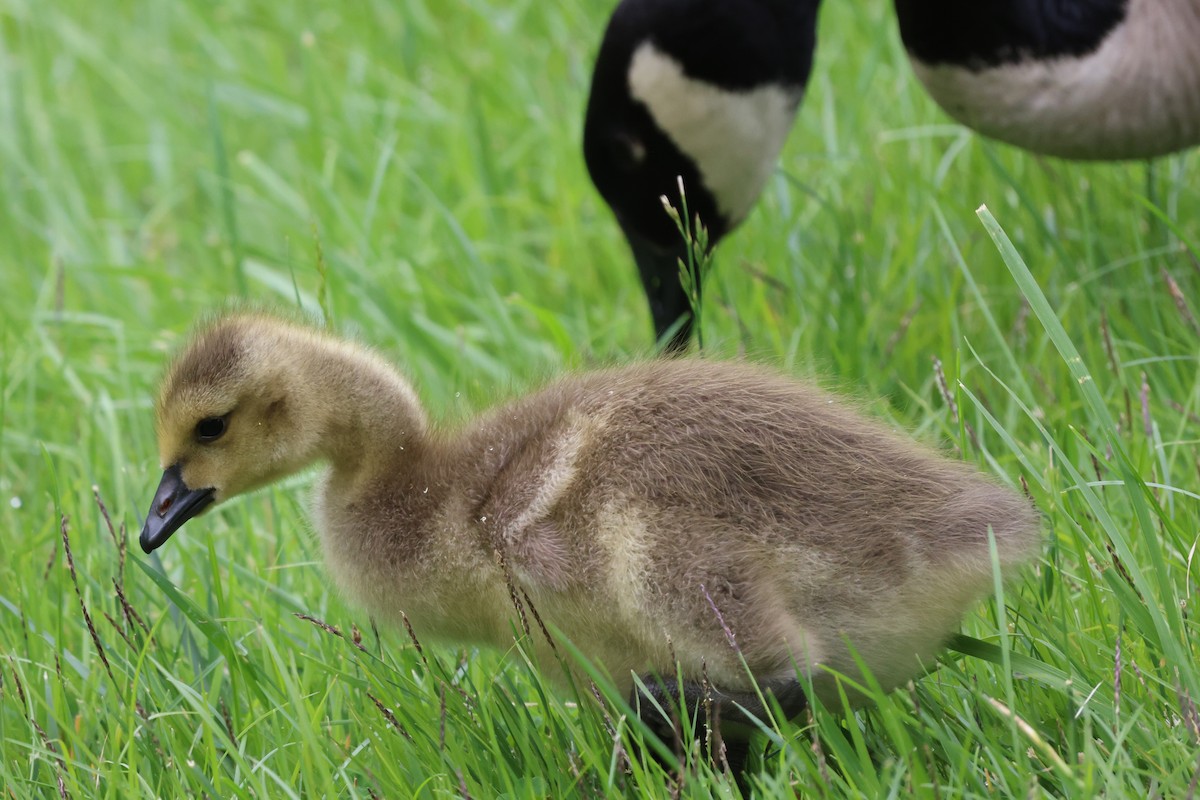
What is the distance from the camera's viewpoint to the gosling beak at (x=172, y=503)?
6.49ft

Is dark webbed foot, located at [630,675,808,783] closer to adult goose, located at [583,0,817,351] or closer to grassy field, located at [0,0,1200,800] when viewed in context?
grassy field, located at [0,0,1200,800]

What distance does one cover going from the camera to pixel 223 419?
77.9 inches

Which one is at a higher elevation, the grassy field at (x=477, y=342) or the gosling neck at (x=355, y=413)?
the gosling neck at (x=355, y=413)

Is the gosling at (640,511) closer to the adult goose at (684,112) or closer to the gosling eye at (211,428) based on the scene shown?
the gosling eye at (211,428)

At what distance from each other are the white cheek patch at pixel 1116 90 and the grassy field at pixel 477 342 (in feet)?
0.90

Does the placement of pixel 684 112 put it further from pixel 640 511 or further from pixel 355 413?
pixel 640 511

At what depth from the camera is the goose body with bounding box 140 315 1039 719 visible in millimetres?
1726

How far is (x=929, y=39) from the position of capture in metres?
2.81

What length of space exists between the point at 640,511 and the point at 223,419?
590 mm

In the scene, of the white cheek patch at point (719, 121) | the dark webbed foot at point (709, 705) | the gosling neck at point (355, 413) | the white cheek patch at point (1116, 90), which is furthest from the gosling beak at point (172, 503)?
the white cheek patch at point (1116, 90)

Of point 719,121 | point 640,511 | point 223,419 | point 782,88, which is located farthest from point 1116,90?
point 223,419

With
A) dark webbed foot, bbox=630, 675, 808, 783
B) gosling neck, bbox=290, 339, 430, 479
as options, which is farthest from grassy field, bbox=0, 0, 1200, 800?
gosling neck, bbox=290, 339, 430, 479

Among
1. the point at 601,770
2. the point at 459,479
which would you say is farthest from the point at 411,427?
the point at 601,770

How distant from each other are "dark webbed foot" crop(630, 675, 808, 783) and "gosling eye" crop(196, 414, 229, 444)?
2.11ft
